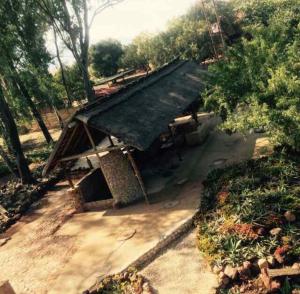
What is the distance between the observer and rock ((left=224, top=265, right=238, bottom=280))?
30.4ft

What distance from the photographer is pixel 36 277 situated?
1279cm

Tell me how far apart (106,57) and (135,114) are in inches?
1497

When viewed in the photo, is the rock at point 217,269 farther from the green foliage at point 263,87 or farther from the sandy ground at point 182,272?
the green foliage at point 263,87

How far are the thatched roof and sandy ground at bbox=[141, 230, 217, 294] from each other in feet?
12.9

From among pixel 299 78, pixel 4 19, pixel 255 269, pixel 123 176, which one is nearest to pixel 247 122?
pixel 299 78

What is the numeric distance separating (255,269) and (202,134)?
1155 cm

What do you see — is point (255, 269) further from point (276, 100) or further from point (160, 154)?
point (160, 154)

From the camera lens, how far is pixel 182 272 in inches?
407

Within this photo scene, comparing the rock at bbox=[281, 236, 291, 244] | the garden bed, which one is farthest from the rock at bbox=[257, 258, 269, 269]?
the rock at bbox=[281, 236, 291, 244]

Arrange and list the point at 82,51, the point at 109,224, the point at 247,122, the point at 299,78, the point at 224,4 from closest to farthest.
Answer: the point at 299,78 → the point at 247,122 → the point at 109,224 → the point at 82,51 → the point at 224,4

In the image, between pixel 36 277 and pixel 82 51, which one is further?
pixel 82 51

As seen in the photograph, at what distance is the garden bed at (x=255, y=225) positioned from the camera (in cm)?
912

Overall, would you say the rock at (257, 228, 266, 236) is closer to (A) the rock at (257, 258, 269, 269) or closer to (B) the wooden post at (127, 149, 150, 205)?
(A) the rock at (257, 258, 269, 269)

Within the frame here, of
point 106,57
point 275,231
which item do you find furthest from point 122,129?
point 106,57
